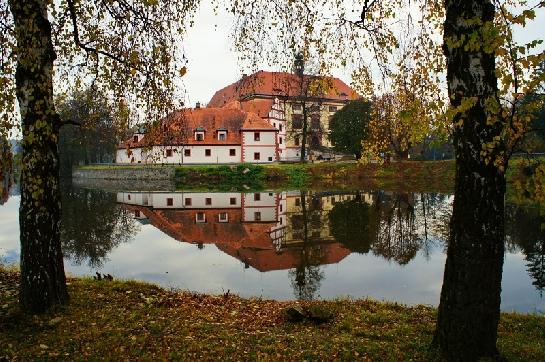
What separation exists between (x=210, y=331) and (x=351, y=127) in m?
43.4

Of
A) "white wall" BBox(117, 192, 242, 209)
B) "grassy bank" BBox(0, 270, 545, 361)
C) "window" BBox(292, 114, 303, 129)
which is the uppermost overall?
"window" BBox(292, 114, 303, 129)

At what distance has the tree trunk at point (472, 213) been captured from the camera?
464cm

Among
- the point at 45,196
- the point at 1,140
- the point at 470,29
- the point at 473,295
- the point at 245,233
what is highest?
the point at 470,29

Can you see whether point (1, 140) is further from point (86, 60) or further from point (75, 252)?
point (75, 252)

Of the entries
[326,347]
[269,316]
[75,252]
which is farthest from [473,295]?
[75,252]

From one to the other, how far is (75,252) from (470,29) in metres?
15.2

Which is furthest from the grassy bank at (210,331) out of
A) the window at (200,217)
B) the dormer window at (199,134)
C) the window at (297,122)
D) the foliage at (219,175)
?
the window at (297,122)

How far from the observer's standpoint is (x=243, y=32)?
18.5ft

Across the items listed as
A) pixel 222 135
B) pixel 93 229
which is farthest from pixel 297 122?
pixel 93 229

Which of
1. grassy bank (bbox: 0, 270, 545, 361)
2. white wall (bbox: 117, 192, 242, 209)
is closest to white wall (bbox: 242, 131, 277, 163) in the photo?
white wall (bbox: 117, 192, 242, 209)

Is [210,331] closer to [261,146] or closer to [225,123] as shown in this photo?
[261,146]

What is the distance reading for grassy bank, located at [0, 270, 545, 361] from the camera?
5.39 m

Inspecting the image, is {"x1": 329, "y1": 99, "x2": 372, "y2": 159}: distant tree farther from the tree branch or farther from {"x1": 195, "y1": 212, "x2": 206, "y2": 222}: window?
the tree branch

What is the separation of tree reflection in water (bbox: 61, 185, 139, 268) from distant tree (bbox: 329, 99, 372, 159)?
2527 centimetres
